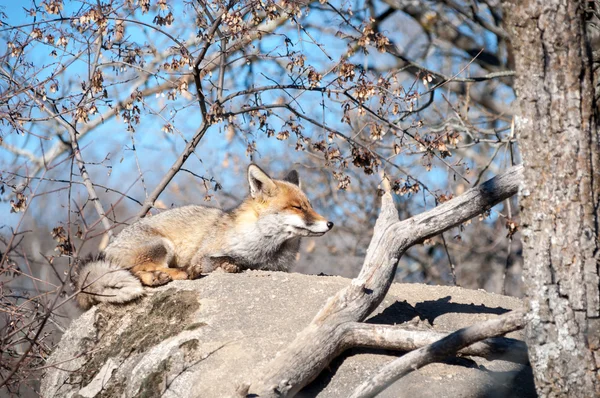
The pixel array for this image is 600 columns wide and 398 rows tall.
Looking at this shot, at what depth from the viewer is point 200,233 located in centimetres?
772

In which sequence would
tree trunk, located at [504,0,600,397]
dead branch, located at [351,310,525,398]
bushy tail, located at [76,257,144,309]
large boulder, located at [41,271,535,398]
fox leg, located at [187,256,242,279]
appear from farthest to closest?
1. fox leg, located at [187,256,242,279]
2. bushy tail, located at [76,257,144,309]
3. large boulder, located at [41,271,535,398]
4. dead branch, located at [351,310,525,398]
5. tree trunk, located at [504,0,600,397]

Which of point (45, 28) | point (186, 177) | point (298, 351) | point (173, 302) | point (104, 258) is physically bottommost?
point (298, 351)

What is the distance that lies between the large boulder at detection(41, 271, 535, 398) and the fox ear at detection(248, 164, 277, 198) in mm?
1100

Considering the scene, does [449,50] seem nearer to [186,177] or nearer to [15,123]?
[186,177]

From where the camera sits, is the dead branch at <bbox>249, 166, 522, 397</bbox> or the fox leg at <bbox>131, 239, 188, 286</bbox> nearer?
the dead branch at <bbox>249, 166, 522, 397</bbox>

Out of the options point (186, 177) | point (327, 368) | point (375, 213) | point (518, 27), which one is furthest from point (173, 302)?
point (186, 177)

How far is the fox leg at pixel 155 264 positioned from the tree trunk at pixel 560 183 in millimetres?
3929

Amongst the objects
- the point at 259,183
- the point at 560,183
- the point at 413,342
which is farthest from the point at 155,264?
the point at 560,183

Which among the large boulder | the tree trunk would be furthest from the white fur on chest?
the tree trunk

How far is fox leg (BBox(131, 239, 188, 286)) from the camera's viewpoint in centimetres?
689

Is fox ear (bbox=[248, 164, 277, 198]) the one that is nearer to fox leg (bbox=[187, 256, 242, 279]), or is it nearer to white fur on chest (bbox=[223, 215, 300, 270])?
white fur on chest (bbox=[223, 215, 300, 270])

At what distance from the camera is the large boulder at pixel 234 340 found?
17.4ft

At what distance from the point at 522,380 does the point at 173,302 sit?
318cm

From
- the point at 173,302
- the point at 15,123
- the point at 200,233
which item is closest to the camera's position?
the point at 173,302
